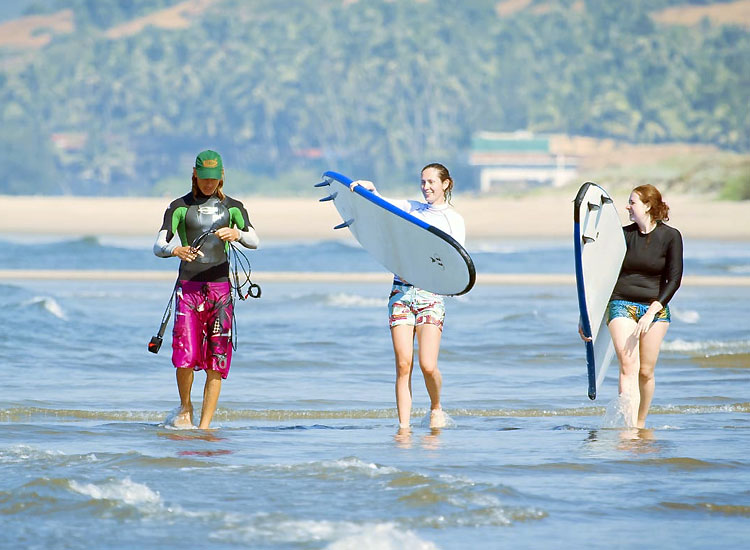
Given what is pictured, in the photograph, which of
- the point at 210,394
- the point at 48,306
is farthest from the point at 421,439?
the point at 48,306

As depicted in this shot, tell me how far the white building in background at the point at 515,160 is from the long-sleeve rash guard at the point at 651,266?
112 meters

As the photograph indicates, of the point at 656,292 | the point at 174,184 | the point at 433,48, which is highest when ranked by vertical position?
the point at 433,48

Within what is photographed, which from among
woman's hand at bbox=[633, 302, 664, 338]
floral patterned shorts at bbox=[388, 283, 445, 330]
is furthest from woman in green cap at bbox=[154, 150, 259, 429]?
woman's hand at bbox=[633, 302, 664, 338]

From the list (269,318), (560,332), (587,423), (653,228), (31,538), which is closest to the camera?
(31,538)

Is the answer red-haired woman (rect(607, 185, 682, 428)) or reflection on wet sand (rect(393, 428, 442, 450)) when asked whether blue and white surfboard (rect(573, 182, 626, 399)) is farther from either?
reflection on wet sand (rect(393, 428, 442, 450))

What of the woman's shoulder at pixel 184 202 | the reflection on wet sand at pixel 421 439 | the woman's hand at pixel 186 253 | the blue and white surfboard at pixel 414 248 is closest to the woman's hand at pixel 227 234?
the woman's hand at pixel 186 253

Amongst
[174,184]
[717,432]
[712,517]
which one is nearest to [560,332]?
[717,432]

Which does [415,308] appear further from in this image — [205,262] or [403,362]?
[205,262]

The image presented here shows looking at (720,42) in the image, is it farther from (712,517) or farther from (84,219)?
(712,517)

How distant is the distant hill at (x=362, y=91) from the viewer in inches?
4980

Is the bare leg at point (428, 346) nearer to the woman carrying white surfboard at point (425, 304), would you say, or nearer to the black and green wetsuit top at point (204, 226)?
the woman carrying white surfboard at point (425, 304)

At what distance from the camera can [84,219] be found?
53625mm

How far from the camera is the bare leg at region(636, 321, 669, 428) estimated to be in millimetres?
7430

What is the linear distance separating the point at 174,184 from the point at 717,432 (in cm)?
11944
